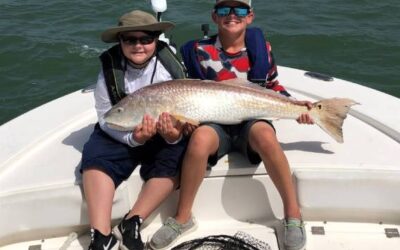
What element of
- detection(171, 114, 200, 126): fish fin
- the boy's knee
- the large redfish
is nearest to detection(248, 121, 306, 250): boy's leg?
the large redfish

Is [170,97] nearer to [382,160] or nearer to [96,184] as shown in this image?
[96,184]

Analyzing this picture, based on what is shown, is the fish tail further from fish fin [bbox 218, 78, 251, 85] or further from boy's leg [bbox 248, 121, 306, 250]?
fish fin [bbox 218, 78, 251, 85]

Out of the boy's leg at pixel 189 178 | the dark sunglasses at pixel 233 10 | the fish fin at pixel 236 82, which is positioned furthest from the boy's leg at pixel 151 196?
the dark sunglasses at pixel 233 10

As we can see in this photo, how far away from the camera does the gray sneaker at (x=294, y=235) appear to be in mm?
3188

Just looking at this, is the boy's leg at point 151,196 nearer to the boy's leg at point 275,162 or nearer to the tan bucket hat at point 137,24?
the boy's leg at point 275,162

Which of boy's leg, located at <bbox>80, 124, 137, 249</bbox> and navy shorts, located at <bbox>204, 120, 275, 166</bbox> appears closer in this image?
boy's leg, located at <bbox>80, 124, 137, 249</bbox>

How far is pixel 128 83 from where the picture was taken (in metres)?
3.54

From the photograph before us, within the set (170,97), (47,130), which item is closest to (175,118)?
(170,97)

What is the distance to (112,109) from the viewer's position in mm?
3232

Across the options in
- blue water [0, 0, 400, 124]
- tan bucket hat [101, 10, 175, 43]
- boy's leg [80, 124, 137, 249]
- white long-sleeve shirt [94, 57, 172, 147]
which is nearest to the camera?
boy's leg [80, 124, 137, 249]

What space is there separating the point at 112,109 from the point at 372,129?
191cm

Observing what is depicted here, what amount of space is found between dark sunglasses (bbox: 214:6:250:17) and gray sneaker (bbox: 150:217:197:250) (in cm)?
144

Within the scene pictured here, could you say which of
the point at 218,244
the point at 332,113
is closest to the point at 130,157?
the point at 218,244

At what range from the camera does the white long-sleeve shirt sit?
3.47 metres
